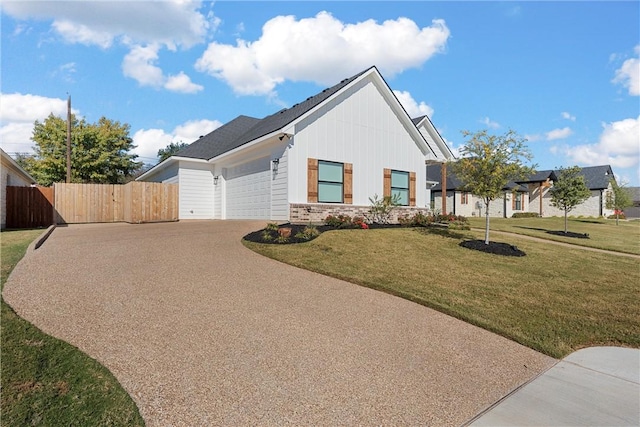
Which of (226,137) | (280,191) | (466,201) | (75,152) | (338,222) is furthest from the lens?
(466,201)

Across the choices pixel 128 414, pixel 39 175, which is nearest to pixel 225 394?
pixel 128 414

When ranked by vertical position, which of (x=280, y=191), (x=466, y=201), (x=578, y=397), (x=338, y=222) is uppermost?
(x=466, y=201)

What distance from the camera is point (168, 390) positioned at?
9.90 feet

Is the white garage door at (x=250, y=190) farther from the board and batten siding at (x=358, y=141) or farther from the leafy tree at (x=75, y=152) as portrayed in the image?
the leafy tree at (x=75, y=152)

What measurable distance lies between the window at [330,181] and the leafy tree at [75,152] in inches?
962

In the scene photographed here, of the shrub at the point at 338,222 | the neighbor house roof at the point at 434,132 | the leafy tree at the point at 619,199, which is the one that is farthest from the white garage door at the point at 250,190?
the leafy tree at the point at 619,199

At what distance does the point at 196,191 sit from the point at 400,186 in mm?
10396

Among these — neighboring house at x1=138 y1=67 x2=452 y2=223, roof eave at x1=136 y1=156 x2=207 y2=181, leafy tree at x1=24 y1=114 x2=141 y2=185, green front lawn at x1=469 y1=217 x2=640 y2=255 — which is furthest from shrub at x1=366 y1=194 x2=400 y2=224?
leafy tree at x1=24 y1=114 x2=141 y2=185

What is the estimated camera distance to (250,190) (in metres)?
15.7

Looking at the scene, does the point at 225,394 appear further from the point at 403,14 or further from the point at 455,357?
the point at 403,14

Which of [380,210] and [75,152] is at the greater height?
[75,152]

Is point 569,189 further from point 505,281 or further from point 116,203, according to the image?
point 116,203

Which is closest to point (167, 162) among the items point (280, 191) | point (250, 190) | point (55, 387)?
point (250, 190)

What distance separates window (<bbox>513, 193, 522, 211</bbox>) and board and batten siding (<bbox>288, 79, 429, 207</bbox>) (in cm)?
2213
